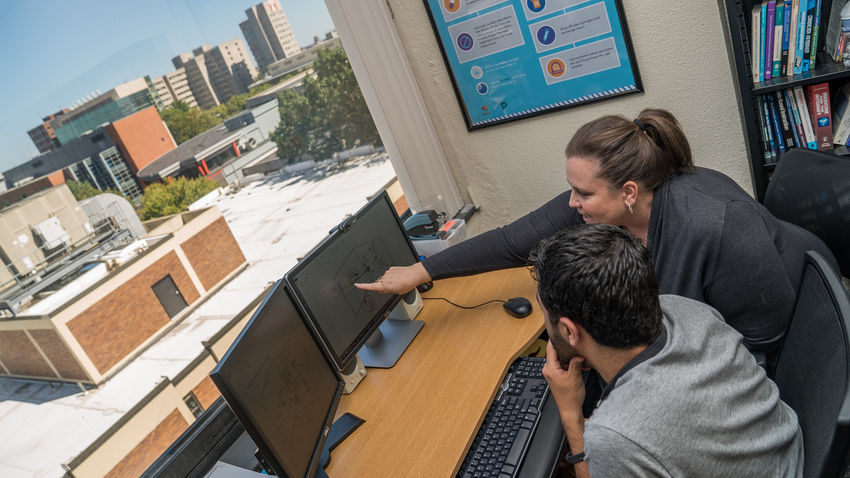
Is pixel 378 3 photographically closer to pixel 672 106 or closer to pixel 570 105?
pixel 570 105

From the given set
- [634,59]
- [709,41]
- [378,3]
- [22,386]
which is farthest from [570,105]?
[22,386]

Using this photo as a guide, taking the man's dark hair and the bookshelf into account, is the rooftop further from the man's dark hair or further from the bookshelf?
the bookshelf

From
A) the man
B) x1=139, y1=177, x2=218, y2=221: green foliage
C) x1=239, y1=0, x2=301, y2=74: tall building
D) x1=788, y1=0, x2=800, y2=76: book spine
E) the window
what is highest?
x1=239, y1=0, x2=301, y2=74: tall building

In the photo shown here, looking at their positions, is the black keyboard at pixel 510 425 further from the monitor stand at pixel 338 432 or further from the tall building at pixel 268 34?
the tall building at pixel 268 34

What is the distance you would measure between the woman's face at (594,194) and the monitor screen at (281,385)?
2.83ft

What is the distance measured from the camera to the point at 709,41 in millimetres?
2006

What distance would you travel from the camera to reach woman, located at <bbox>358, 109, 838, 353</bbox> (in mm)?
1215

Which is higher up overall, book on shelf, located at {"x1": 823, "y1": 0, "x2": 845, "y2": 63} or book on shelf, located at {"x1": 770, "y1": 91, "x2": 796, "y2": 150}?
book on shelf, located at {"x1": 823, "y1": 0, "x2": 845, "y2": 63}

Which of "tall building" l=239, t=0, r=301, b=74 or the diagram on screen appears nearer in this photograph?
the diagram on screen

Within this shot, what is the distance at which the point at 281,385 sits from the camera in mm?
1136

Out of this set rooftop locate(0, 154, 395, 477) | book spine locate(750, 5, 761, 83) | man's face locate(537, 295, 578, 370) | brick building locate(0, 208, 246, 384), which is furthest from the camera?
book spine locate(750, 5, 761, 83)

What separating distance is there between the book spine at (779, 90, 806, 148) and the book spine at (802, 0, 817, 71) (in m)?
0.10

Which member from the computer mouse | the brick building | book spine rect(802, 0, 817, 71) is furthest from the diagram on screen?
book spine rect(802, 0, 817, 71)

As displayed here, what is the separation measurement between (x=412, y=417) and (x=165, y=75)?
180 centimetres
